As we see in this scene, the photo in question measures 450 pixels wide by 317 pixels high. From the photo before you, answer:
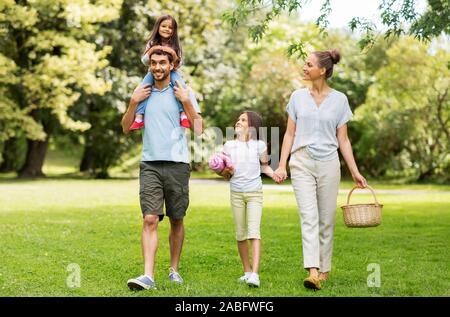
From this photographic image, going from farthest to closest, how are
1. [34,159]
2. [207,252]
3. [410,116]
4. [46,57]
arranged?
[34,159]
[410,116]
[46,57]
[207,252]

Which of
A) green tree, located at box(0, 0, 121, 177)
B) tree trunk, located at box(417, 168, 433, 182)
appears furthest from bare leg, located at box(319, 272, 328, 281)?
tree trunk, located at box(417, 168, 433, 182)

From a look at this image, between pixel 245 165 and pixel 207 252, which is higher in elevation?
pixel 245 165

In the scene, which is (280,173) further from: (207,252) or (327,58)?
(207,252)

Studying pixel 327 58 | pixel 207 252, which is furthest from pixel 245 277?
pixel 207 252

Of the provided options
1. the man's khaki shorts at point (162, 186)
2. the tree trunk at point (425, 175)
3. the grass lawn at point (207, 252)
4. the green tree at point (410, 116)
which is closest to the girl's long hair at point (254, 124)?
the man's khaki shorts at point (162, 186)

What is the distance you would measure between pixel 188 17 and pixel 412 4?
22642mm

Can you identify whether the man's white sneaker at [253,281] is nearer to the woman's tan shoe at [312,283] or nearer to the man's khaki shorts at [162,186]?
the woman's tan shoe at [312,283]

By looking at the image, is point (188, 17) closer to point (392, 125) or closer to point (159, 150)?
point (392, 125)

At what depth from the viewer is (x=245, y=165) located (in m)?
7.26

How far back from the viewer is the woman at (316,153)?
7.06m

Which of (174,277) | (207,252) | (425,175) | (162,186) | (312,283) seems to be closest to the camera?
(312,283)

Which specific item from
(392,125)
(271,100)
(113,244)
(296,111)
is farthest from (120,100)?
(296,111)

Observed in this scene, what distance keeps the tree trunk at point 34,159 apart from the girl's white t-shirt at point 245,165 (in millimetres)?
26127

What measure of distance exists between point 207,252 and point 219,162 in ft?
9.33
